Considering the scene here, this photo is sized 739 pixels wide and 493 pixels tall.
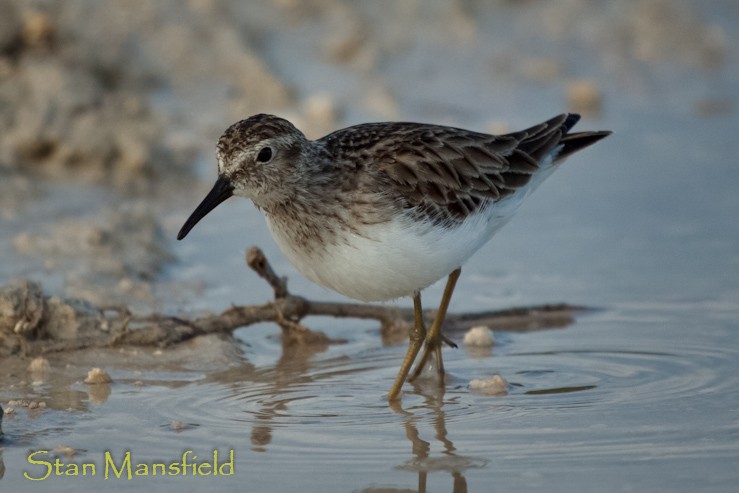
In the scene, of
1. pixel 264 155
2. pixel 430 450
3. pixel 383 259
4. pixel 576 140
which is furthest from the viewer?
pixel 576 140

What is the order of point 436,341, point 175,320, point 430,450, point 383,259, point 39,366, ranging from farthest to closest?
1. point 175,320
2. point 436,341
3. point 39,366
4. point 383,259
5. point 430,450

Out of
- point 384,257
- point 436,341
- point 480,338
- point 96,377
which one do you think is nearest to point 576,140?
point 480,338

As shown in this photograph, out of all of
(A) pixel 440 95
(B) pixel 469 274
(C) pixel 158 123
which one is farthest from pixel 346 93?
(B) pixel 469 274

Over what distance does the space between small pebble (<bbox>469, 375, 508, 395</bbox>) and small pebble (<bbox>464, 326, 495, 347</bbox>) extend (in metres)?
0.81

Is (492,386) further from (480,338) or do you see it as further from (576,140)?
(576,140)

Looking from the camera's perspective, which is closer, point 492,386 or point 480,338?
A: point 492,386

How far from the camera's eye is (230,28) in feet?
40.0

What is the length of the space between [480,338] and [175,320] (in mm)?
1818

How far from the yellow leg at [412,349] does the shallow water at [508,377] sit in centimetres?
9

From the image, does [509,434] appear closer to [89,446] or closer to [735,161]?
[89,446]

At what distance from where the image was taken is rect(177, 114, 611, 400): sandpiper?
6.32 m

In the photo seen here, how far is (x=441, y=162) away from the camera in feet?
22.8

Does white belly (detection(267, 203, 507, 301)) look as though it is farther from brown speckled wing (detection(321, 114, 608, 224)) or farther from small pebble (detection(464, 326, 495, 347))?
small pebble (detection(464, 326, 495, 347))

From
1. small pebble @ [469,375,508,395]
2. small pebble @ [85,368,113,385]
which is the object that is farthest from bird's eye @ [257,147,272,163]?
small pebble @ [469,375,508,395]
